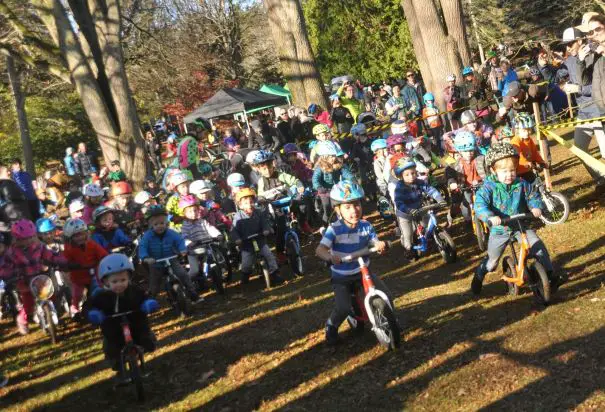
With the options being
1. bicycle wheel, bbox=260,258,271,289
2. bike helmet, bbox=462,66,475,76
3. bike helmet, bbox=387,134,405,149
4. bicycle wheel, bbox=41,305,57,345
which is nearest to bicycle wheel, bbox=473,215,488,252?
bike helmet, bbox=387,134,405,149

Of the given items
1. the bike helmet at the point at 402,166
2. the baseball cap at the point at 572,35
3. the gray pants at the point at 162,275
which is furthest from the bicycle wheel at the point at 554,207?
the gray pants at the point at 162,275

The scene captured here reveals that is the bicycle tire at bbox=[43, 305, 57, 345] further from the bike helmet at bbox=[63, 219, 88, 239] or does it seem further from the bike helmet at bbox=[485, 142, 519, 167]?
the bike helmet at bbox=[485, 142, 519, 167]

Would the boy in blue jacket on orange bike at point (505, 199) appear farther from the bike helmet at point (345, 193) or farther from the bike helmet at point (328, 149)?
the bike helmet at point (328, 149)

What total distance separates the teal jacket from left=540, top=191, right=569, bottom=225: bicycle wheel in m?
3.54

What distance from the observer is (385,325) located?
665 cm

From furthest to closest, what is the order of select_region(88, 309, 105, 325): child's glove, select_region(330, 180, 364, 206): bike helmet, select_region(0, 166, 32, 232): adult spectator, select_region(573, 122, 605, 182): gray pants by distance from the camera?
select_region(0, 166, 32, 232): adult spectator
select_region(573, 122, 605, 182): gray pants
select_region(330, 180, 364, 206): bike helmet
select_region(88, 309, 105, 325): child's glove

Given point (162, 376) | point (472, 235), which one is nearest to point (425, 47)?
point (472, 235)

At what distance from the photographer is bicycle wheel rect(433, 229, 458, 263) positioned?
980cm

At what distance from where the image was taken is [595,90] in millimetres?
9602

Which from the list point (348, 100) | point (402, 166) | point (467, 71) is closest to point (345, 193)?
point (402, 166)

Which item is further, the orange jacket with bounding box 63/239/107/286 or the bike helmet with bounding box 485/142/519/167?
the orange jacket with bounding box 63/239/107/286

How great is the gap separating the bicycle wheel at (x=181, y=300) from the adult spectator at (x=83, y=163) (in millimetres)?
19042

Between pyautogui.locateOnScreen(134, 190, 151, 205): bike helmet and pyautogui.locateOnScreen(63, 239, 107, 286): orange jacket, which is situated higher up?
pyautogui.locateOnScreen(134, 190, 151, 205): bike helmet

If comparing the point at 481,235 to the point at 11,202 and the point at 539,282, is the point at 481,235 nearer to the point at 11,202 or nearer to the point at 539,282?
the point at 539,282
